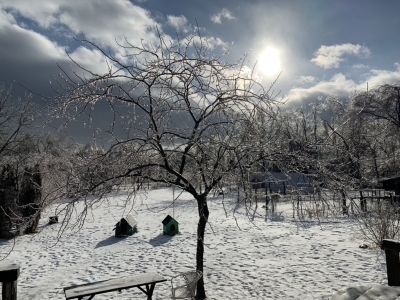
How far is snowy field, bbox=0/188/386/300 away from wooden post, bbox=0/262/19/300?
55.9 inches

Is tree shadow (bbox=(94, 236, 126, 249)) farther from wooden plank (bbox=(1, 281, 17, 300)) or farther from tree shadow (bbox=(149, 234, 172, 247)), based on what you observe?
wooden plank (bbox=(1, 281, 17, 300))

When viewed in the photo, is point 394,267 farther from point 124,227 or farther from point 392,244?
point 124,227

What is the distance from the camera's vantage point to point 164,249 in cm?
870

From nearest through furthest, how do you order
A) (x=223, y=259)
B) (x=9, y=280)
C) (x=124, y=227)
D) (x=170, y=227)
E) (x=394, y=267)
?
(x=9, y=280), (x=394, y=267), (x=223, y=259), (x=170, y=227), (x=124, y=227)

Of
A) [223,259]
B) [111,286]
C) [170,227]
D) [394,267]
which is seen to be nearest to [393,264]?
[394,267]

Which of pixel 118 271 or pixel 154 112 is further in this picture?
pixel 118 271

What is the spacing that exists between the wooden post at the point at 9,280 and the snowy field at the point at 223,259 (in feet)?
4.66

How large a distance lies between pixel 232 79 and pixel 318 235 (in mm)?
7424

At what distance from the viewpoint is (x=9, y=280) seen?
350 centimetres

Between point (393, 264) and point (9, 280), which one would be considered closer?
point (9, 280)

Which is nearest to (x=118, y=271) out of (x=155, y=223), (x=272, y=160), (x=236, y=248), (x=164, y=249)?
(x=164, y=249)

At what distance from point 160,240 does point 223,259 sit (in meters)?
2.94

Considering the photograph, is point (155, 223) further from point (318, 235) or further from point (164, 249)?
point (318, 235)

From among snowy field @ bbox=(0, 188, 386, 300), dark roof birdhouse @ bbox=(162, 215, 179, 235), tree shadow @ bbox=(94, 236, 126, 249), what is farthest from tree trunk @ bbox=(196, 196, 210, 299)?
dark roof birdhouse @ bbox=(162, 215, 179, 235)
